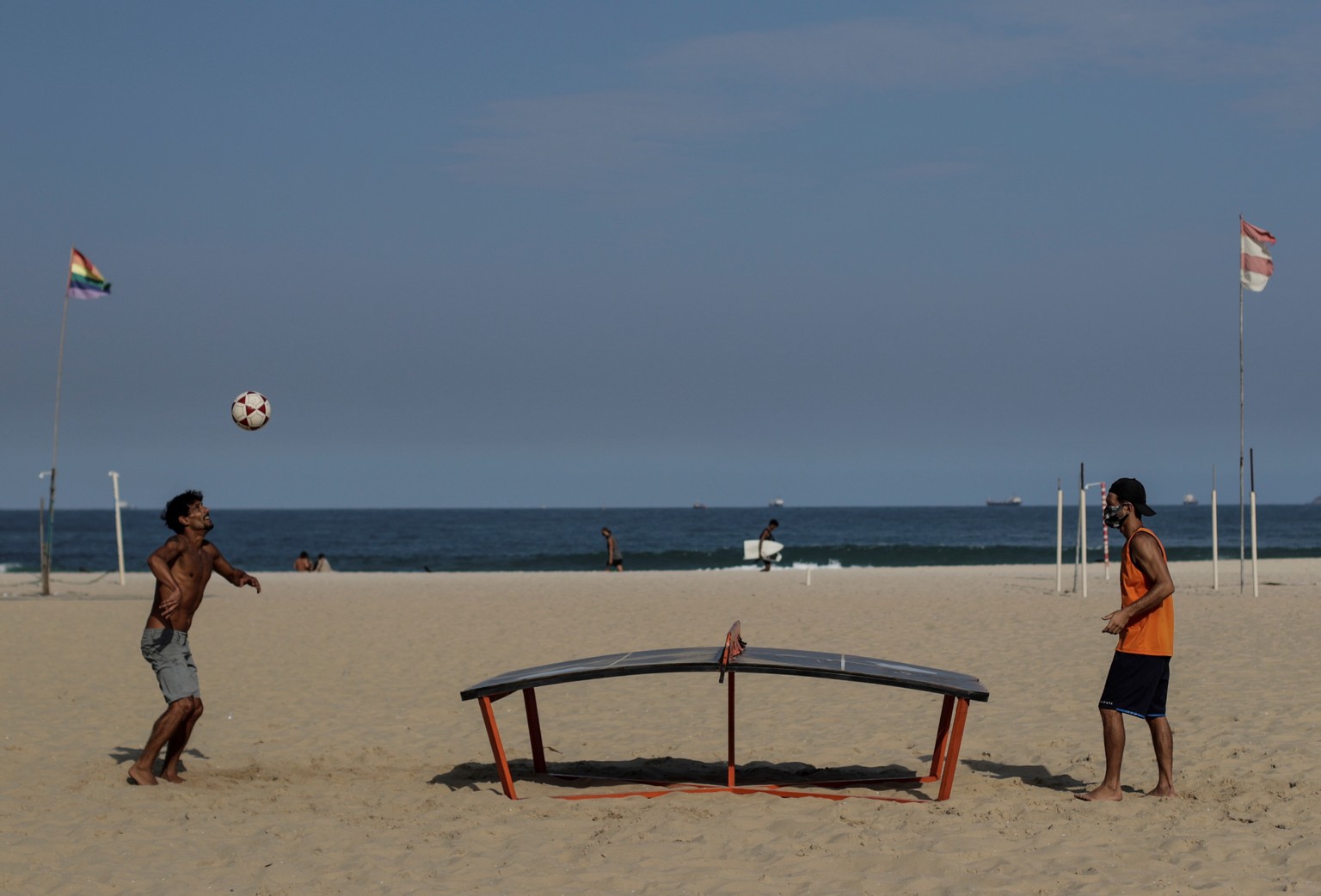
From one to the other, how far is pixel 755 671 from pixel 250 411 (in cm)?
685

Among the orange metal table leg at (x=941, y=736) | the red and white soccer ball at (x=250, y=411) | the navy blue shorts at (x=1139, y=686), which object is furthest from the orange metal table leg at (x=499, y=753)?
the red and white soccer ball at (x=250, y=411)

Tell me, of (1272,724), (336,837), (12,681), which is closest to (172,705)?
(336,837)

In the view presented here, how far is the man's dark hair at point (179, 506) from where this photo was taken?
7.41 metres

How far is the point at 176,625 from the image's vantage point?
23.9 feet

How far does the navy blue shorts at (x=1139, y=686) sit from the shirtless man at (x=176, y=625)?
4.69 m

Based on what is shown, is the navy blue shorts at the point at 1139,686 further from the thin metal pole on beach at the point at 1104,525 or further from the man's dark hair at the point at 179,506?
the man's dark hair at the point at 179,506

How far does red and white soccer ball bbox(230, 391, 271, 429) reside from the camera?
37.8ft

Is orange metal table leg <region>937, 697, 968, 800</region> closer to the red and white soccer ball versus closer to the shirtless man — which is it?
the shirtless man

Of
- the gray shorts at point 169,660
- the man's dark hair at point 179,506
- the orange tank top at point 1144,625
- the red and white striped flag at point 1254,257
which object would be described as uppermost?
the red and white striped flag at point 1254,257

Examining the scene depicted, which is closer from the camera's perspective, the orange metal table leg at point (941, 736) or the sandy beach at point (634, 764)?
the sandy beach at point (634, 764)

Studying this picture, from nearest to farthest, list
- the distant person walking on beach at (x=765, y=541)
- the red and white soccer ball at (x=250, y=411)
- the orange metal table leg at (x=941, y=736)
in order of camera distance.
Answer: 1. the orange metal table leg at (x=941, y=736)
2. the red and white soccer ball at (x=250, y=411)
3. the distant person walking on beach at (x=765, y=541)

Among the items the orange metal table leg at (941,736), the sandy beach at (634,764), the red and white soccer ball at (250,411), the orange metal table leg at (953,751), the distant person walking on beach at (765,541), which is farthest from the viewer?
the distant person walking on beach at (765,541)

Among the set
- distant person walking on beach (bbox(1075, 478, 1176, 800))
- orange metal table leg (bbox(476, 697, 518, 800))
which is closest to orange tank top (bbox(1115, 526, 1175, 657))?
distant person walking on beach (bbox(1075, 478, 1176, 800))

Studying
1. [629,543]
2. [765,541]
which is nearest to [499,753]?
[765,541]
